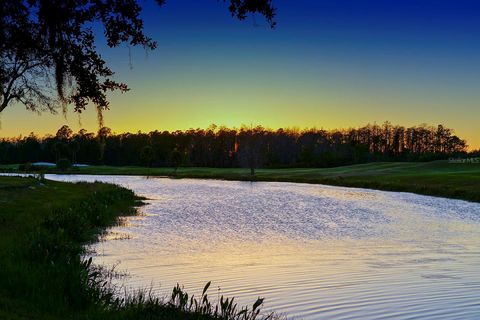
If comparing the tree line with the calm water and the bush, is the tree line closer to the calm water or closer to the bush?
the bush

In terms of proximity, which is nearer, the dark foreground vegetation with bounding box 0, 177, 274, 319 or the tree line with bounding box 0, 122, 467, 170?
the dark foreground vegetation with bounding box 0, 177, 274, 319

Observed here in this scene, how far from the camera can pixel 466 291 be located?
470 inches

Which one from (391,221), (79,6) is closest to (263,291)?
(79,6)

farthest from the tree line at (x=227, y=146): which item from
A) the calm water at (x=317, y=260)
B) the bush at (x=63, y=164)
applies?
the calm water at (x=317, y=260)

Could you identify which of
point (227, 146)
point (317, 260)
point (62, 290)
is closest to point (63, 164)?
point (227, 146)

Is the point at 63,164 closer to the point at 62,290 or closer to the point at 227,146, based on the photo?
the point at 227,146

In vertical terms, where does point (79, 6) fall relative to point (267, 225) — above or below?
above

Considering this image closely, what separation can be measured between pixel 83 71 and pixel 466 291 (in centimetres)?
980

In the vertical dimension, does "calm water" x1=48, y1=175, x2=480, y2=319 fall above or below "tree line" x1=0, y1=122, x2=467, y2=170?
below

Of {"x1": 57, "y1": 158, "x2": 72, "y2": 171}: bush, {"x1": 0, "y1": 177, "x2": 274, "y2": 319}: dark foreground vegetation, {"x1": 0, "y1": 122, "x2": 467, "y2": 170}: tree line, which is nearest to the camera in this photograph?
{"x1": 0, "y1": 177, "x2": 274, "y2": 319}: dark foreground vegetation

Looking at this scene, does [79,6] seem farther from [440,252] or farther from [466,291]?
[440,252]

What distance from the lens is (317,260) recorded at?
15930 millimetres

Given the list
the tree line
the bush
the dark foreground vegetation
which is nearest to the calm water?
the dark foreground vegetation

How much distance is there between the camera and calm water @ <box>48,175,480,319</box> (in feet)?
35.9
